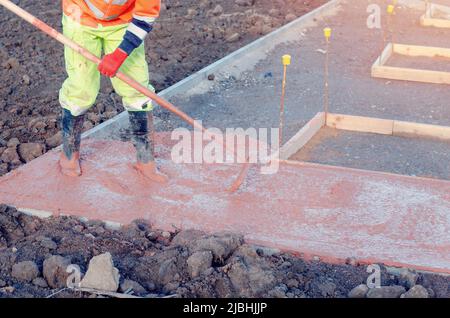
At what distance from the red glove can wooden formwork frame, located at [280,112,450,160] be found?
1969mm

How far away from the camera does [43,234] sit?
456 cm

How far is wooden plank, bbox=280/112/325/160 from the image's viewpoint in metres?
5.85

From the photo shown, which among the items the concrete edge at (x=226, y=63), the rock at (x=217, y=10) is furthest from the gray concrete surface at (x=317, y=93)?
the rock at (x=217, y=10)

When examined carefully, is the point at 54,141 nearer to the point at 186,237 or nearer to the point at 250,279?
the point at 186,237

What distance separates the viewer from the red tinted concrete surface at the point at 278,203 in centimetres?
454

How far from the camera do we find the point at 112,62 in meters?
4.65

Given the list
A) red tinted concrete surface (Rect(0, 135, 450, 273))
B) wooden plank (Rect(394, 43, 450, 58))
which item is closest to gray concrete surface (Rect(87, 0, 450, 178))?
wooden plank (Rect(394, 43, 450, 58))

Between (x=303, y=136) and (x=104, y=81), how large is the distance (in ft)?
7.63

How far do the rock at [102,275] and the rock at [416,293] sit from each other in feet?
4.63

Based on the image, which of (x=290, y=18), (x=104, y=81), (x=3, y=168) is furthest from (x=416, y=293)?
(x=290, y=18)

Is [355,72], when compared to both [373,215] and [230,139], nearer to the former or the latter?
[230,139]

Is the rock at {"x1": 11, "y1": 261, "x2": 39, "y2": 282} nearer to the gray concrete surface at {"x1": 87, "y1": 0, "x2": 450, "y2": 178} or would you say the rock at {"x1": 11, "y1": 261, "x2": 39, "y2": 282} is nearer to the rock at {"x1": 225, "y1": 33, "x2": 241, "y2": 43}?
the gray concrete surface at {"x1": 87, "y1": 0, "x2": 450, "y2": 178}

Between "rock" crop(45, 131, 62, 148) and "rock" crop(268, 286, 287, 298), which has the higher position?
"rock" crop(268, 286, 287, 298)
